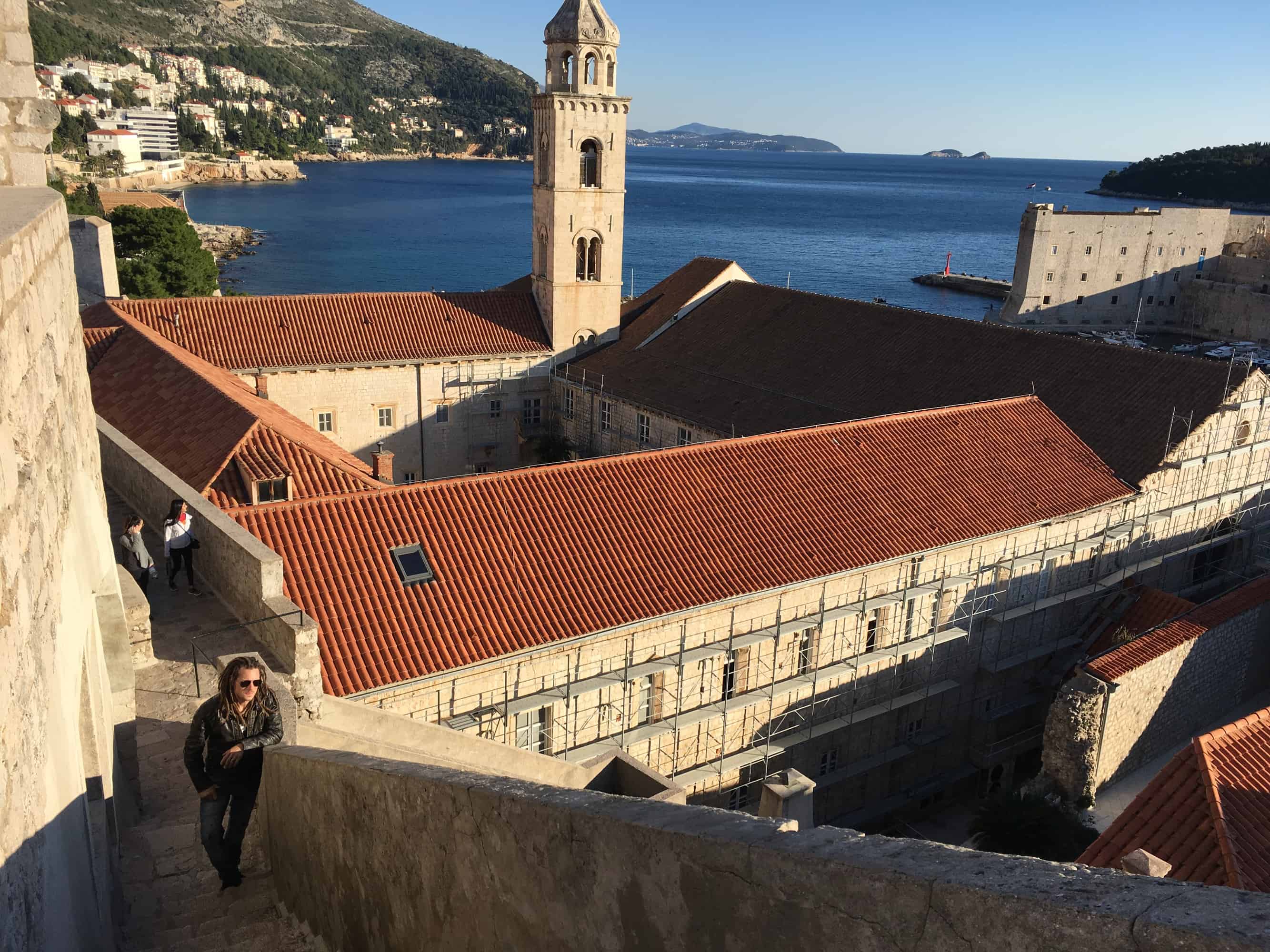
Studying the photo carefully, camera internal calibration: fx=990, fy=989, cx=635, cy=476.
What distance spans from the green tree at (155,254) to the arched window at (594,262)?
2473 centimetres

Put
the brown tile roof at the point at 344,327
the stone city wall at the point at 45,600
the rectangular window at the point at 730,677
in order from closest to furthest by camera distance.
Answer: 1. the stone city wall at the point at 45,600
2. the rectangular window at the point at 730,677
3. the brown tile roof at the point at 344,327

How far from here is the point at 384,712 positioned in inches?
428

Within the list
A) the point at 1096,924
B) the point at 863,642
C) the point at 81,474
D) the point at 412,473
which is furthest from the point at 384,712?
the point at 412,473

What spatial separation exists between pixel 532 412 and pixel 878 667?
21227 millimetres

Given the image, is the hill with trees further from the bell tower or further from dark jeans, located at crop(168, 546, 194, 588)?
dark jeans, located at crop(168, 546, 194, 588)

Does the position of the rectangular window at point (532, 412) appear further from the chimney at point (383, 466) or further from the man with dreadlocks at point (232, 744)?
the man with dreadlocks at point (232, 744)

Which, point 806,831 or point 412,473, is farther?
point 412,473

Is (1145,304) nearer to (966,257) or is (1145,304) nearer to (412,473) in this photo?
(966,257)

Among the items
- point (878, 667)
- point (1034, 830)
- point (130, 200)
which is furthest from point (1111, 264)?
point (130, 200)

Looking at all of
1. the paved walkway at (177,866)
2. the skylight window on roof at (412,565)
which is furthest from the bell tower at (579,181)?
the paved walkway at (177,866)

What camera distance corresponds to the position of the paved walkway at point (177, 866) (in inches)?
288

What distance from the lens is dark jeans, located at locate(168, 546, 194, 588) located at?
13.4 metres

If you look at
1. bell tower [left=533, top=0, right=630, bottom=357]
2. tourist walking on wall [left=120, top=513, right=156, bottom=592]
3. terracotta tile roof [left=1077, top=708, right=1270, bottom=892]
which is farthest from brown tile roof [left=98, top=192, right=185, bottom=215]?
terracotta tile roof [left=1077, top=708, right=1270, bottom=892]

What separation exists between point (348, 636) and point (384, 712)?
16.6 feet
